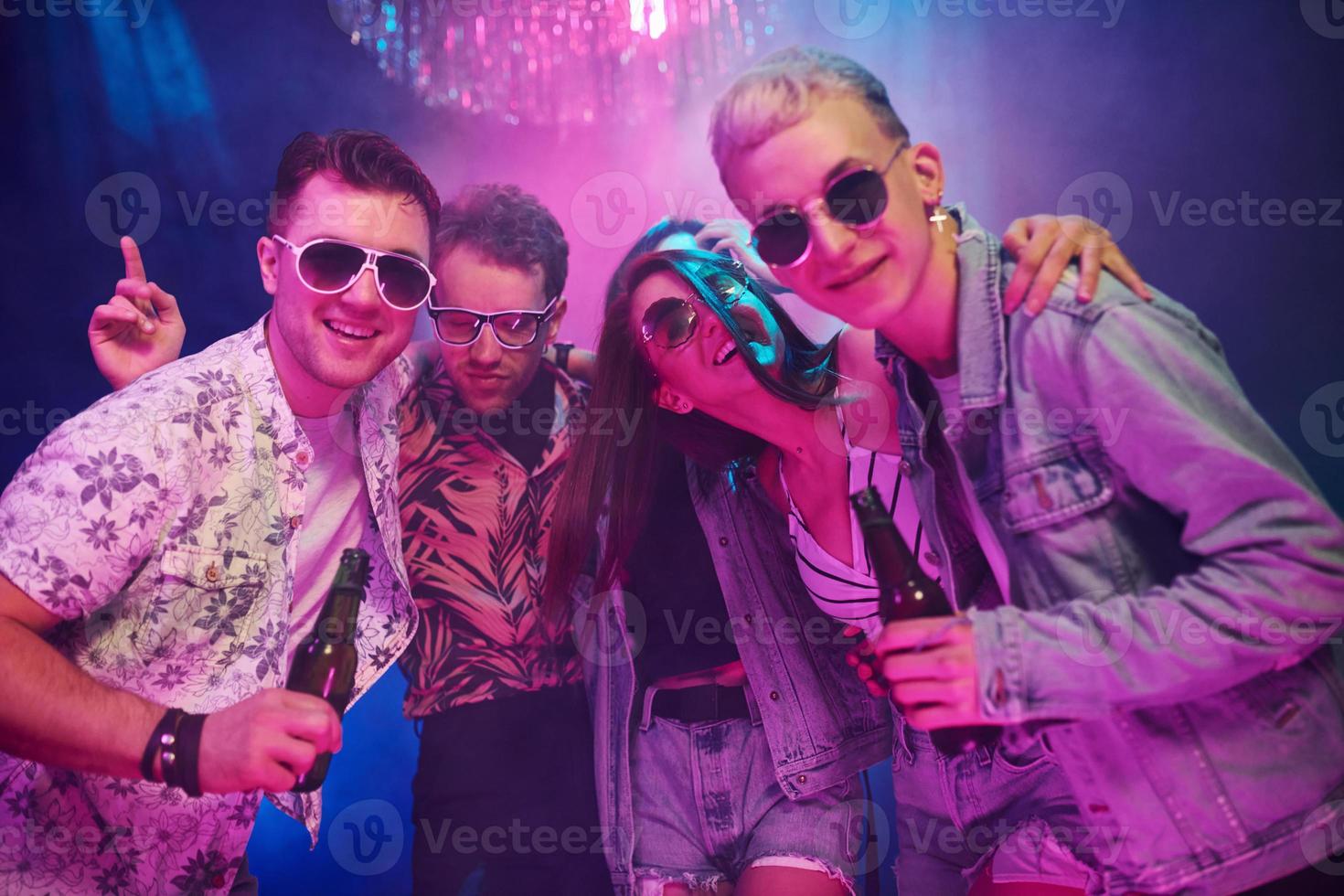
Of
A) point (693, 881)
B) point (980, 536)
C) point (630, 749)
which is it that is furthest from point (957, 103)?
point (693, 881)

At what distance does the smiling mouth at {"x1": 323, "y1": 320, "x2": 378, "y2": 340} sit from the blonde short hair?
1.02 metres

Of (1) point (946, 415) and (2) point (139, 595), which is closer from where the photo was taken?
(1) point (946, 415)

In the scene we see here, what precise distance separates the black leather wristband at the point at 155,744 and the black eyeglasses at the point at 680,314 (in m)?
1.41

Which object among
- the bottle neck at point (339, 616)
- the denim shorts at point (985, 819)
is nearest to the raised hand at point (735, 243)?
the denim shorts at point (985, 819)

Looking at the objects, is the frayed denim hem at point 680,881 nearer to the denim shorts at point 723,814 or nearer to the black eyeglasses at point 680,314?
the denim shorts at point 723,814

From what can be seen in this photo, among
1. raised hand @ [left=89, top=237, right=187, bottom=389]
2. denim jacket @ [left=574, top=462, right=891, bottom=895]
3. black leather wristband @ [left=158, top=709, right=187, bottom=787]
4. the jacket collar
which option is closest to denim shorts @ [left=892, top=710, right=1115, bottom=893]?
denim jacket @ [left=574, top=462, right=891, bottom=895]

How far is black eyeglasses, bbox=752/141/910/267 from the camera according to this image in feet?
5.52

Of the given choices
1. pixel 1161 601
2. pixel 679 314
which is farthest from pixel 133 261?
pixel 1161 601

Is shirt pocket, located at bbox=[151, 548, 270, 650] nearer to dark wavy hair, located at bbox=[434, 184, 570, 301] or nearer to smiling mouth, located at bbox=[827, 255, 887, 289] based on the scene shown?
dark wavy hair, located at bbox=[434, 184, 570, 301]

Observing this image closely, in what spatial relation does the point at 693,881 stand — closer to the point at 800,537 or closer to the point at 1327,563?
the point at 800,537

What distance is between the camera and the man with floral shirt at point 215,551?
167 centimetres

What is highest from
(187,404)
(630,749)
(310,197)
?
(310,197)

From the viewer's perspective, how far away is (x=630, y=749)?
97.6 inches

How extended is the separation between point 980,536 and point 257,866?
8.98 feet
